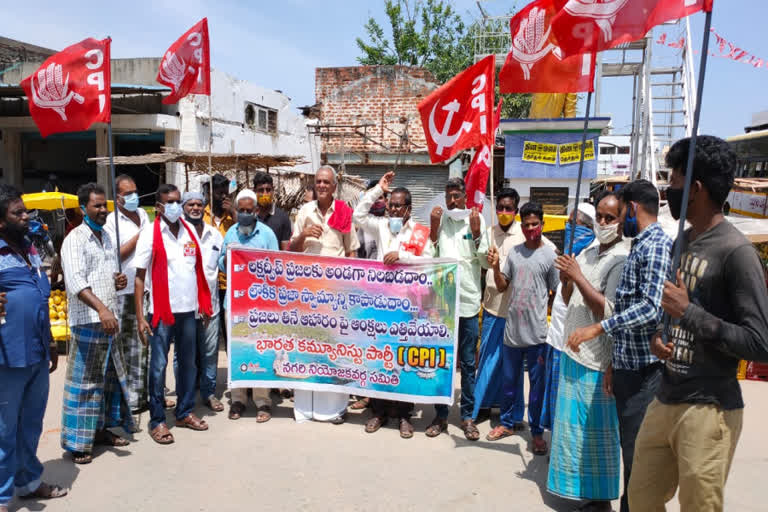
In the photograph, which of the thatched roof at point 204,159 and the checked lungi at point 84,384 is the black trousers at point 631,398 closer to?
the checked lungi at point 84,384

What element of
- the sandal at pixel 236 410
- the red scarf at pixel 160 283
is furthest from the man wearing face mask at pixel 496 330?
the red scarf at pixel 160 283

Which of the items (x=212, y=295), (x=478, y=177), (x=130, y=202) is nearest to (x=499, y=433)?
(x=478, y=177)

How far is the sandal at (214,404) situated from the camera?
521cm

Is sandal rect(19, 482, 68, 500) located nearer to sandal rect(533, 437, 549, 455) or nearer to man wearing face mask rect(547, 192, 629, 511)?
man wearing face mask rect(547, 192, 629, 511)

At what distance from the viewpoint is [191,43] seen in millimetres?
6422

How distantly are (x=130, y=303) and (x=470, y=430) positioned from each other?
10.1ft

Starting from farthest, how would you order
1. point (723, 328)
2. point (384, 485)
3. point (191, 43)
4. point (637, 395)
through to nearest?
1. point (191, 43)
2. point (384, 485)
3. point (637, 395)
4. point (723, 328)

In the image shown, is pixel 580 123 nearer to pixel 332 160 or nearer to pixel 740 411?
pixel 740 411

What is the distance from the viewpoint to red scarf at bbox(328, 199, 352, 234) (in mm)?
4945

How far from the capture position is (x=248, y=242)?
5094mm

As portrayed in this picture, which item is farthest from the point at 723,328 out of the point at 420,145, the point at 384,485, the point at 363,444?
the point at 420,145

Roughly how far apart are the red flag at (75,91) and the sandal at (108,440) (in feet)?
7.92

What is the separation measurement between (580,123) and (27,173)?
1481 cm

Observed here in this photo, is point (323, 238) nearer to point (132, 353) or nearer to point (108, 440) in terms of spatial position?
point (132, 353)
